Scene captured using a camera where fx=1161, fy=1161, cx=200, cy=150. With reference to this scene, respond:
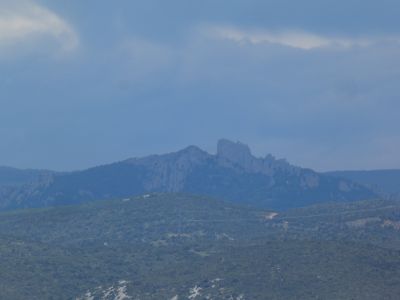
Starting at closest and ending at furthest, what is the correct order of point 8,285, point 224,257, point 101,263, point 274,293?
point 274,293 → point 8,285 → point 224,257 → point 101,263

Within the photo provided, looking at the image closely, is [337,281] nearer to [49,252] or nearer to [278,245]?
[278,245]

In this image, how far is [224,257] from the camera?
180m

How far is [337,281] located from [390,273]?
33.6 ft

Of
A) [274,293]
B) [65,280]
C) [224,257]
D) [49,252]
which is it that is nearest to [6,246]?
[49,252]

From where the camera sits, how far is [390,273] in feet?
536

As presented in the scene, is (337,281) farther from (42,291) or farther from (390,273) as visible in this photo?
(42,291)

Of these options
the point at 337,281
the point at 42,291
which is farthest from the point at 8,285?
the point at 337,281

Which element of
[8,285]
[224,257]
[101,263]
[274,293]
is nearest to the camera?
[274,293]

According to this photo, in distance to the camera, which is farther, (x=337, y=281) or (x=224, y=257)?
(x=224, y=257)

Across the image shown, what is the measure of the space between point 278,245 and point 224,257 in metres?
10.2

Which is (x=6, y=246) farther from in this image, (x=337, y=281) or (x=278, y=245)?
(x=337, y=281)

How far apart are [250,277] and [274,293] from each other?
9269 mm

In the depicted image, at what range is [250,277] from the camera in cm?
16375

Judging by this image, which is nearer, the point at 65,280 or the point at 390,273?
the point at 390,273
